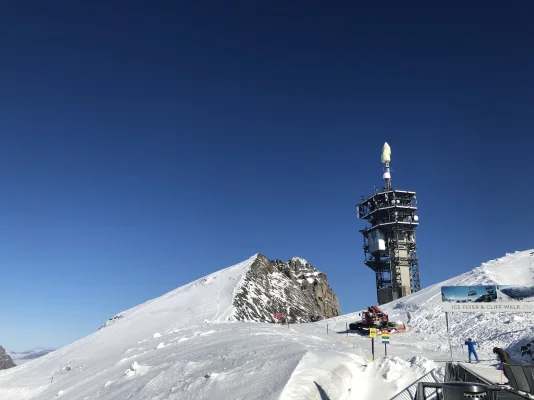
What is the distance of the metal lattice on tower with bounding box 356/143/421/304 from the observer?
235 feet

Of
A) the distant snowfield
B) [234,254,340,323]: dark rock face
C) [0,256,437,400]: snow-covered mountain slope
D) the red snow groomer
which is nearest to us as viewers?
[0,256,437,400]: snow-covered mountain slope

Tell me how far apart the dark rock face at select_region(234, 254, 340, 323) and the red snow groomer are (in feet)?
45.2

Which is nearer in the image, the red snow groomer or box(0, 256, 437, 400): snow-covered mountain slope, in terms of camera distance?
box(0, 256, 437, 400): snow-covered mountain slope

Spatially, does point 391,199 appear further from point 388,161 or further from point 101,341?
point 101,341

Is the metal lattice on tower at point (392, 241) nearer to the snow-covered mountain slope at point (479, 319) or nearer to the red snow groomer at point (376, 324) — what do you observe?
the snow-covered mountain slope at point (479, 319)

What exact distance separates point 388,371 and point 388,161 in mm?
67860

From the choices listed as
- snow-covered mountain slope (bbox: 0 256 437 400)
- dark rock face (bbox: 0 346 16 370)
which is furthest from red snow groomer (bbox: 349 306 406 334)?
dark rock face (bbox: 0 346 16 370)

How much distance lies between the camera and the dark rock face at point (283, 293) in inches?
2021

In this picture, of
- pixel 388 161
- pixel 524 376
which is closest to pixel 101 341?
pixel 524 376

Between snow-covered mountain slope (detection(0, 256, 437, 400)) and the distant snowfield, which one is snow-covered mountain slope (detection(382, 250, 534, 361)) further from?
snow-covered mountain slope (detection(0, 256, 437, 400))

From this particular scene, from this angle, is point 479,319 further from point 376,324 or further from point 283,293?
point 283,293

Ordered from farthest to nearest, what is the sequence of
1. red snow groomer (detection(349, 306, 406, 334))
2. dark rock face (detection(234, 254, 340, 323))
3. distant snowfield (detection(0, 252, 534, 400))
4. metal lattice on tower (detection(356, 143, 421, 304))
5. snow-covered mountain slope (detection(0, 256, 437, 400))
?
metal lattice on tower (detection(356, 143, 421, 304)) → dark rock face (detection(234, 254, 340, 323)) → red snow groomer (detection(349, 306, 406, 334)) → distant snowfield (detection(0, 252, 534, 400)) → snow-covered mountain slope (detection(0, 256, 437, 400))

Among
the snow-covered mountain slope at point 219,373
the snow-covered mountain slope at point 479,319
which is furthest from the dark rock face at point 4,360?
the snow-covered mountain slope at point 479,319

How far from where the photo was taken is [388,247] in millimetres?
73188
